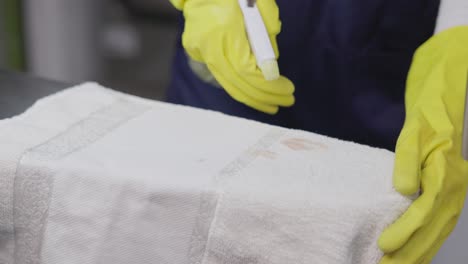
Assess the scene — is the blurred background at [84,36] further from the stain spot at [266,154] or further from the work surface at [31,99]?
the stain spot at [266,154]

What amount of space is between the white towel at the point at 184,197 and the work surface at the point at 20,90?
→ 0.06 metres

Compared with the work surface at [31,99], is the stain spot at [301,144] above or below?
above

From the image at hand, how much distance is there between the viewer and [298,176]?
1.64 ft

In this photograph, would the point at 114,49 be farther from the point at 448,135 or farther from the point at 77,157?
the point at 448,135

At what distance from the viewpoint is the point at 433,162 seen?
1.62ft

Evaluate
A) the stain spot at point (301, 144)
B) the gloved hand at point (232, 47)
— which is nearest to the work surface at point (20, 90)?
the gloved hand at point (232, 47)

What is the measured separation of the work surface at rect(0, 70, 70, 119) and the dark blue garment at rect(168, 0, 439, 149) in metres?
0.22

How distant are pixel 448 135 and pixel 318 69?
265 mm

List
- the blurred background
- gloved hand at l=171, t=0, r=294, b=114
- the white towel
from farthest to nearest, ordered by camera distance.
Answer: the blurred background, gloved hand at l=171, t=0, r=294, b=114, the white towel

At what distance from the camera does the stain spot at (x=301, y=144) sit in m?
0.56

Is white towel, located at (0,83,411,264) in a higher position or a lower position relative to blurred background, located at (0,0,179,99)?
higher

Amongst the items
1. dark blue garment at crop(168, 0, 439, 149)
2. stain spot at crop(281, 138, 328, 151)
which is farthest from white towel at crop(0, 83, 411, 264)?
dark blue garment at crop(168, 0, 439, 149)

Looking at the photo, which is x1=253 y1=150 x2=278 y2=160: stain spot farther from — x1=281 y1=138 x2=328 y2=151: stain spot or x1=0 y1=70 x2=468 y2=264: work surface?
x1=0 y1=70 x2=468 y2=264: work surface

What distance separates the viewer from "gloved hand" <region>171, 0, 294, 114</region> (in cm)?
62
